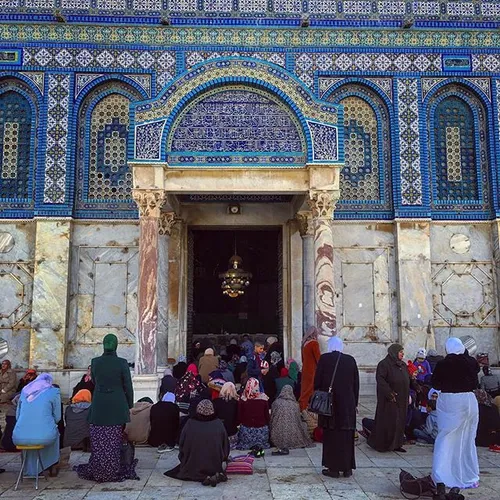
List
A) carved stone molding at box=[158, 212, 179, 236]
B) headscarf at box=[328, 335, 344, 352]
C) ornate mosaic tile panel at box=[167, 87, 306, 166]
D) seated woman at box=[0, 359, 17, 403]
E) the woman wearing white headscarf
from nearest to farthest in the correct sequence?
the woman wearing white headscarf, headscarf at box=[328, 335, 344, 352], ornate mosaic tile panel at box=[167, 87, 306, 166], seated woman at box=[0, 359, 17, 403], carved stone molding at box=[158, 212, 179, 236]

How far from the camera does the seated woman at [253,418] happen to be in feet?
26.0

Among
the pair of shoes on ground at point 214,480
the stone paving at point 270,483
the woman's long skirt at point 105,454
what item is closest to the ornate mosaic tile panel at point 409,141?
the stone paving at point 270,483

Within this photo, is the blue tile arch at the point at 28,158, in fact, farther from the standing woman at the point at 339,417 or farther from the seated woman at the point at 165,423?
the standing woman at the point at 339,417

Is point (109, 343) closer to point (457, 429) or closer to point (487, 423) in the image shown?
point (457, 429)

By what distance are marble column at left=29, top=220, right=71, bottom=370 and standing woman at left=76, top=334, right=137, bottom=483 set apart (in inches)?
255

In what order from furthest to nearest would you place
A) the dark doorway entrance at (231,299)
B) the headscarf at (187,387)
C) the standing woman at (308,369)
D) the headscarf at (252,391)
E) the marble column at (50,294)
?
the dark doorway entrance at (231,299), the marble column at (50,294), the standing woman at (308,369), the headscarf at (187,387), the headscarf at (252,391)

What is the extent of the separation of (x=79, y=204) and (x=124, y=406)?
25.5 ft

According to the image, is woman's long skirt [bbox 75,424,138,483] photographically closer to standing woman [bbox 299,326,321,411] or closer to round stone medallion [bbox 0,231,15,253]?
standing woman [bbox 299,326,321,411]

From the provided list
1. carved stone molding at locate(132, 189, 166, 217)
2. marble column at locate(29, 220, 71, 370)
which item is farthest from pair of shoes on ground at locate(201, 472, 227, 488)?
marble column at locate(29, 220, 71, 370)

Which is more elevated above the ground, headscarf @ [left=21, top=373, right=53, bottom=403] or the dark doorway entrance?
the dark doorway entrance

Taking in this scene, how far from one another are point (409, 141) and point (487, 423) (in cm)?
733

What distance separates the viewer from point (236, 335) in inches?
899

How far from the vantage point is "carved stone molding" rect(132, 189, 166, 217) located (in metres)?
11.5

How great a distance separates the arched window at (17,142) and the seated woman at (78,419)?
6.76m
